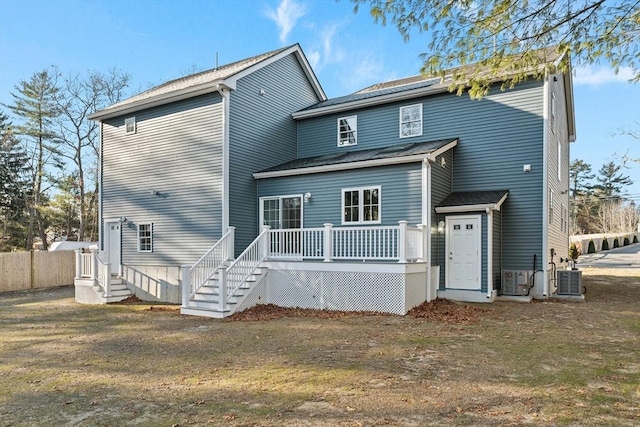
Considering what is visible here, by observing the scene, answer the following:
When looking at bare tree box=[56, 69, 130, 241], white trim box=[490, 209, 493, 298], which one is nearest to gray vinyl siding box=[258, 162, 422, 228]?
white trim box=[490, 209, 493, 298]

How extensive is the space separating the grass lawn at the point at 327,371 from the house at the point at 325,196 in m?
1.66

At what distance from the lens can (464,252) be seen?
1157 cm

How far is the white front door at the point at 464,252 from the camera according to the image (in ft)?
37.3

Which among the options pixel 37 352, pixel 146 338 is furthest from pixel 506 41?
pixel 37 352

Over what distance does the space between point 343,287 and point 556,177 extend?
894 cm

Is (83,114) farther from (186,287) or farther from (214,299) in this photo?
(214,299)

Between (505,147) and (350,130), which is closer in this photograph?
(505,147)

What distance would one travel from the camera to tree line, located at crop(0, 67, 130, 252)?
28750 mm

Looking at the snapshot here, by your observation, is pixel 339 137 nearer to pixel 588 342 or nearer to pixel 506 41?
pixel 506 41

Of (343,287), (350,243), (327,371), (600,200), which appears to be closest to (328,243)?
(350,243)

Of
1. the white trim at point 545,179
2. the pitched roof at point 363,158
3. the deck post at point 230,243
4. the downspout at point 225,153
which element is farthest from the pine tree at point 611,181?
the deck post at point 230,243

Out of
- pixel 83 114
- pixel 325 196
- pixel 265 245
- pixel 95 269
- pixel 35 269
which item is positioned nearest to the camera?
pixel 265 245

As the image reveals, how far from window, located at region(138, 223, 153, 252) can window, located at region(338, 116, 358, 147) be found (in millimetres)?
6891

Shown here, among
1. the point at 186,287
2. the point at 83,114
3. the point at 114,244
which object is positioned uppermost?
the point at 83,114
